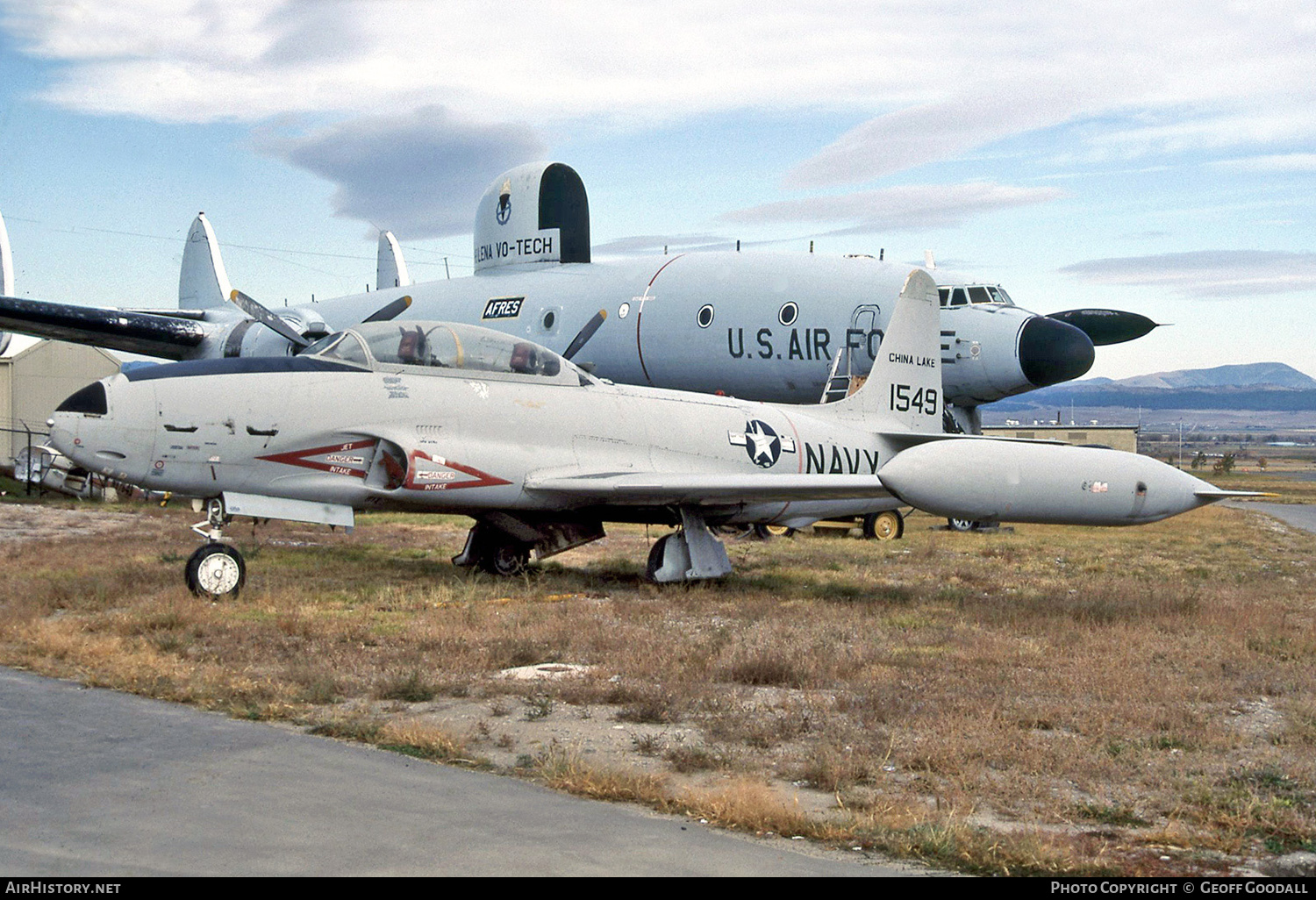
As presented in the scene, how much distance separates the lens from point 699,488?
40.9 ft

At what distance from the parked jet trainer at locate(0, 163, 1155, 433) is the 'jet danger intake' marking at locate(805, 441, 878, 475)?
120 inches

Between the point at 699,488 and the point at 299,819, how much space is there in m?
7.92

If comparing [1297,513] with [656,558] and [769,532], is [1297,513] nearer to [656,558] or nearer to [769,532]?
[769,532]

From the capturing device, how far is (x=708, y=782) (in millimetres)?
5590

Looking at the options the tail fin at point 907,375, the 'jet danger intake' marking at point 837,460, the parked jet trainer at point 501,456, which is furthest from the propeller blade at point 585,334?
the 'jet danger intake' marking at point 837,460

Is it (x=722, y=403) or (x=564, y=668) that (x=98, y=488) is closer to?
(x=722, y=403)

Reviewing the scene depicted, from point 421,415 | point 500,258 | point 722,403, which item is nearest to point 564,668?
point 421,415

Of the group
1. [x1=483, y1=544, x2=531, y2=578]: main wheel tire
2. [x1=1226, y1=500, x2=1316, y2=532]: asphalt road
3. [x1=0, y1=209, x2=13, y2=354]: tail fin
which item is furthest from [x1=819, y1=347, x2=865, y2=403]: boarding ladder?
[x1=0, y1=209, x2=13, y2=354]: tail fin

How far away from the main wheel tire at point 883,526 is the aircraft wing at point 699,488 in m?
9.21

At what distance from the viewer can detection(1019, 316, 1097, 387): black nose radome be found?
61.7ft

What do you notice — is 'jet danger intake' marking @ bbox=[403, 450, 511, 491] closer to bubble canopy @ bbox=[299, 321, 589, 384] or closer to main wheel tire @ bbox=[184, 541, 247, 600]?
bubble canopy @ bbox=[299, 321, 589, 384]

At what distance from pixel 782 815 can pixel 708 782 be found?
741 millimetres

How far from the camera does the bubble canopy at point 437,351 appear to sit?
12.1 metres

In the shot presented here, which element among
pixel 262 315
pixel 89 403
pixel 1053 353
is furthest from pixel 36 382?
pixel 1053 353
